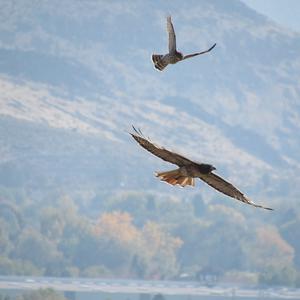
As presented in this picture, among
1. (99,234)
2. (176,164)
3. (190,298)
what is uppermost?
(99,234)

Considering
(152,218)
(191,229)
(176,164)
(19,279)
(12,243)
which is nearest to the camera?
(176,164)

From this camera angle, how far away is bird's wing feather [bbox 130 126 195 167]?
411 inches

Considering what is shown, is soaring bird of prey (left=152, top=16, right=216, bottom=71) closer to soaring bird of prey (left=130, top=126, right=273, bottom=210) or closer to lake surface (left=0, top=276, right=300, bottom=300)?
soaring bird of prey (left=130, top=126, right=273, bottom=210)

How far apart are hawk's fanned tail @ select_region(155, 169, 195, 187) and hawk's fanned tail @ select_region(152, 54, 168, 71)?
0.85 metres

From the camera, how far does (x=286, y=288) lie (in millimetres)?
143500

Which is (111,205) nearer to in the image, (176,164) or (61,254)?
(61,254)

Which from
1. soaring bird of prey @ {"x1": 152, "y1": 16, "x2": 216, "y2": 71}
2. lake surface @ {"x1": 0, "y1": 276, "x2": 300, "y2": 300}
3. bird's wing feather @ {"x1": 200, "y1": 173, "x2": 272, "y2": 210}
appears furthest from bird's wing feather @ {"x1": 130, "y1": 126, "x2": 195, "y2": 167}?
lake surface @ {"x1": 0, "y1": 276, "x2": 300, "y2": 300}

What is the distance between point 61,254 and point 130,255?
6722 millimetres

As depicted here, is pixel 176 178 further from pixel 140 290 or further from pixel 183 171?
pixel 140 290

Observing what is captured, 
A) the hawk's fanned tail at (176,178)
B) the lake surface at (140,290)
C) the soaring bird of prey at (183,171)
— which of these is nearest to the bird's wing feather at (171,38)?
the soaring bird of prey at (183,171)

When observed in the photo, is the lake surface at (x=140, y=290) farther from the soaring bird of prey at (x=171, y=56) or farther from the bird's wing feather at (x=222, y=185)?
the bird's wing feather at (x=222, y=185)

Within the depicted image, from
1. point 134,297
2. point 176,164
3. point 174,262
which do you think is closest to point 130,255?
point 174,262

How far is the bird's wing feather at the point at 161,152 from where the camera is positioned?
10445mm

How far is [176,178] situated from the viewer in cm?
1065
